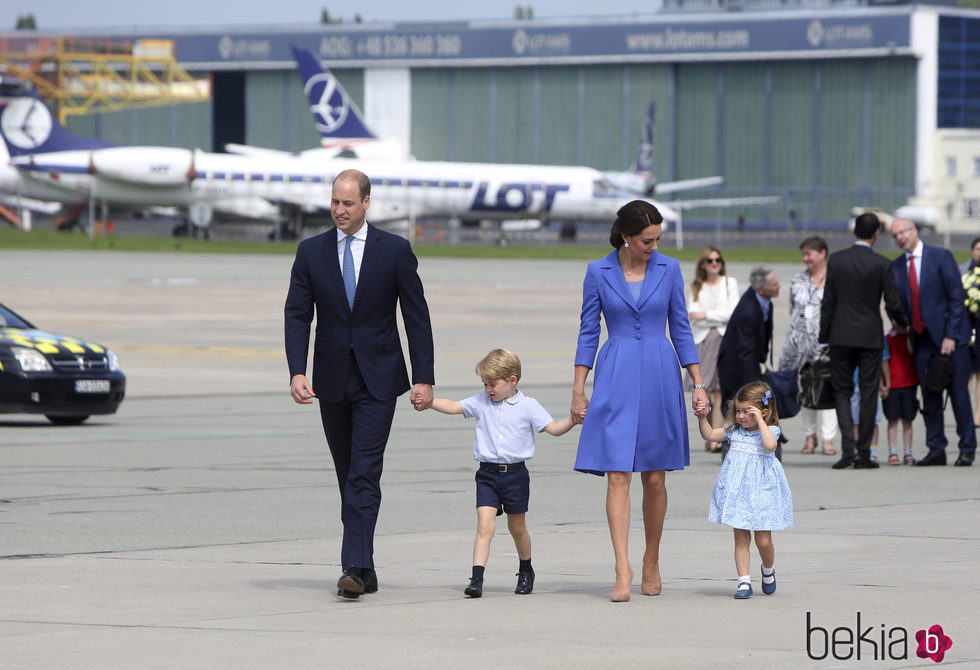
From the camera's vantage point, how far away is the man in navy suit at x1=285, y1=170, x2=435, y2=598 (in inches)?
321

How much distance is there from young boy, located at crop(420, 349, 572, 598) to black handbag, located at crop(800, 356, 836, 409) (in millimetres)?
6079

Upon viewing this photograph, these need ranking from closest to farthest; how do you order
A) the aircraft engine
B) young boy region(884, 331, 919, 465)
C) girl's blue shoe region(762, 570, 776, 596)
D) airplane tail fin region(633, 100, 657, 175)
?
girl's blue shoe region(762, 570, 776, 596) < young boy region(884, 331, 919, 465) < the aircraft engine < airplane tail fin region(633, 100, 657, 175)

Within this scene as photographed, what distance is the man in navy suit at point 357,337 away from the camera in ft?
26.8

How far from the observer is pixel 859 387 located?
44.8ft

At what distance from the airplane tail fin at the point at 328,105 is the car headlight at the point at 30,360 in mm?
67777

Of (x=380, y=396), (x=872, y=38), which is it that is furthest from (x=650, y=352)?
(x=872, y=38)

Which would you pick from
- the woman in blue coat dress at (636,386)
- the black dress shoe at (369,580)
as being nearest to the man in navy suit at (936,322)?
the woman in blue coat dress at (636,386)

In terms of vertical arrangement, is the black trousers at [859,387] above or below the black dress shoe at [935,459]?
above

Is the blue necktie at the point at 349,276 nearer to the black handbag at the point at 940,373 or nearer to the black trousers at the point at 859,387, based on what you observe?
the black trousers at the point at 859,387

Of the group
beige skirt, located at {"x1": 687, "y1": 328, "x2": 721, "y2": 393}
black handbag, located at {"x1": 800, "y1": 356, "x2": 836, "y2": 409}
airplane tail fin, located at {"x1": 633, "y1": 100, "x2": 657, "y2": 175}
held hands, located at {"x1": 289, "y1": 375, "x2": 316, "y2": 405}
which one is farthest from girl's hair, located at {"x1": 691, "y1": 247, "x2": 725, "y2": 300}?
airplane tail fin, located at {"x1": 633, "y1": 100, "x2": 657, "y2": 175}

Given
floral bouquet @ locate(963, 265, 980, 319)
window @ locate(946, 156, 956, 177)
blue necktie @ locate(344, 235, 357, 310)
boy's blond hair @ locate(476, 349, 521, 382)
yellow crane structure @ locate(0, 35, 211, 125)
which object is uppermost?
yellow crane structure @ locate(0, 35, 211, 125)

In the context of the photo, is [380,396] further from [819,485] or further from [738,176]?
[738,176]

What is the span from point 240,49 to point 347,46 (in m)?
7.24

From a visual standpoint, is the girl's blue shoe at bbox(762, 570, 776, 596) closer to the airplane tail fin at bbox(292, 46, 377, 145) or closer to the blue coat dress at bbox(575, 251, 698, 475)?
the blue coat dress at bbox(575, 251, 698, 475)
